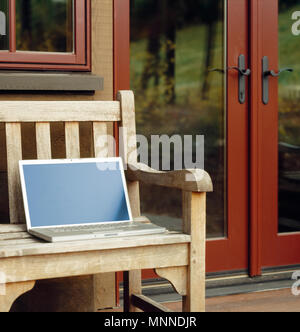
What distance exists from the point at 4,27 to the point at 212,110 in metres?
1.08

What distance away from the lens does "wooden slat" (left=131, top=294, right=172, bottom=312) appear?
2130 mm

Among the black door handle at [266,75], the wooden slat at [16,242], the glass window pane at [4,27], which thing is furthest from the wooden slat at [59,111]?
the black door handle at [266,75]

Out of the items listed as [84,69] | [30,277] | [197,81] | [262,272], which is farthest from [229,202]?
[30,277]

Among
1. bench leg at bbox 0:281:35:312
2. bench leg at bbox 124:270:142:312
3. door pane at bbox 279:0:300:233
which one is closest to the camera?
bench leg at bbox 0:281:35:312

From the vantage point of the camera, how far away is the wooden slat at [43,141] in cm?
219

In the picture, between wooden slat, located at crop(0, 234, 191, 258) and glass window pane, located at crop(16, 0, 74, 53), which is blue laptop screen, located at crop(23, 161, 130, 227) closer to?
wooden slat, located at crop(0, 234, 191, 258)

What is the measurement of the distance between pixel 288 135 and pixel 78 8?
4.06 ft

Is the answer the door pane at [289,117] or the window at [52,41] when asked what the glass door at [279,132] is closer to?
the door pane at [289,117]

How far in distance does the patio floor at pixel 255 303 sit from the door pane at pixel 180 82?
0.32 meters

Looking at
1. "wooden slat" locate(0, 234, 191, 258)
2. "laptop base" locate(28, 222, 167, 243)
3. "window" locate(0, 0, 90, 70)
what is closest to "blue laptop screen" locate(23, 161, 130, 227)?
"laptop base" locate(28, 222, 167, 243)

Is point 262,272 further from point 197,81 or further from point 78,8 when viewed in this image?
point 78,8

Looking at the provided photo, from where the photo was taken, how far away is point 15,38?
237 cm

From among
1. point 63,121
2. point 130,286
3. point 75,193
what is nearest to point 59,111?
point 63,121

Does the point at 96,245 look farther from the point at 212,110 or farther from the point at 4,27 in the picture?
the point at 212,110
